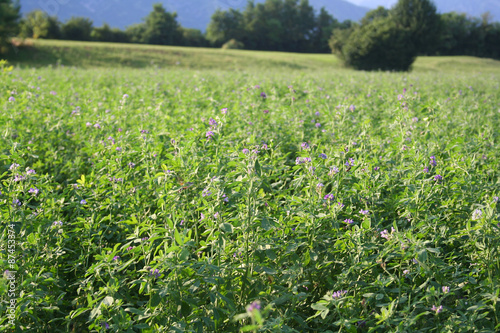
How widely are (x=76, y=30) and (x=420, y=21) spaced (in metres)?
43.2

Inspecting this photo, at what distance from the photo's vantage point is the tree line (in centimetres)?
3594

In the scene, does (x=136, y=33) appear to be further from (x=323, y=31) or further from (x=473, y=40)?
(x=473, y=40)

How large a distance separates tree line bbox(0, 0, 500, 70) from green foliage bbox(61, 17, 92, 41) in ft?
0.39

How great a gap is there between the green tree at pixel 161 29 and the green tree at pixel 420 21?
31504mm

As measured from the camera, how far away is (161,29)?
178 ft

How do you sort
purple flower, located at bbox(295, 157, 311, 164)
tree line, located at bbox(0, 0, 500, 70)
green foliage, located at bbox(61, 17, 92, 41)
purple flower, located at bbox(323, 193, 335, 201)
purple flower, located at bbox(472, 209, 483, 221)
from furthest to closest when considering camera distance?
green foliage, located at bbox(61, 17, 92, 41)
tree line, located at bbox(0, 0, 500, 70)
purple flower, located at bbox(295, 157, 311, 164)
purple flower, located at bbox(323, 193, 335, 201)
purple flower, located at bbox(472, 209, 483, 221)

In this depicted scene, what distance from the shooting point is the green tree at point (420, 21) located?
39312 millimetres

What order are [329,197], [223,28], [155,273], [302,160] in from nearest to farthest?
[155,273], [329,197], [302,160], [223,28]

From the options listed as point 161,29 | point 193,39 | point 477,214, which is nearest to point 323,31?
point 193,39

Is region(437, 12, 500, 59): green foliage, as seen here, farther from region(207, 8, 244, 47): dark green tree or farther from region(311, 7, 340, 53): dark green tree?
region(207, 8, 244, 47): dark green tree

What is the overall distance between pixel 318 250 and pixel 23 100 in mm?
5606

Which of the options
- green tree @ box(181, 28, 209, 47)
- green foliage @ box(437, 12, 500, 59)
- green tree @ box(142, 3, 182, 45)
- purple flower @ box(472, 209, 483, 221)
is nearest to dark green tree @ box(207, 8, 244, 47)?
green tree @ box(181, 28, 209, 47)

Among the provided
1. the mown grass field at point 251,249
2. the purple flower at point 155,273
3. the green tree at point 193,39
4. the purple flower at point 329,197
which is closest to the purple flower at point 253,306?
the mown grass field at point 251,249

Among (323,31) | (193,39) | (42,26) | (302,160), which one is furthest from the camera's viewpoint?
(323,31)
